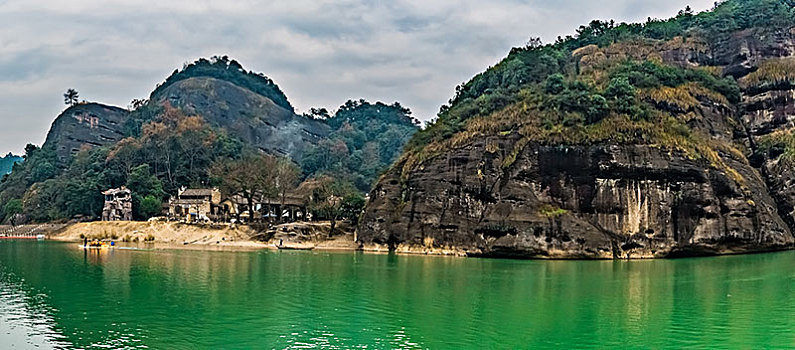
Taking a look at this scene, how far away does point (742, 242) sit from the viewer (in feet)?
176

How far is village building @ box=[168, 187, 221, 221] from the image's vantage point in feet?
273

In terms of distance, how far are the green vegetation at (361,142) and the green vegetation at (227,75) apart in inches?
518

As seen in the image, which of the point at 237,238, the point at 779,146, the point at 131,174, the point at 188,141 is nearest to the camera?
the point at 779,146

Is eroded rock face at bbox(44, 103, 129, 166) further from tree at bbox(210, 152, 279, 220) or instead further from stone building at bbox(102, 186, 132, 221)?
tree at bbox(210, 152, 279, 220)

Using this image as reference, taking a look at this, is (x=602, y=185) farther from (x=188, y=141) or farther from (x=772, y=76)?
(x=188, y=141)

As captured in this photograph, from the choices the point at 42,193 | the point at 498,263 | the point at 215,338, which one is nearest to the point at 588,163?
the point at 498,263

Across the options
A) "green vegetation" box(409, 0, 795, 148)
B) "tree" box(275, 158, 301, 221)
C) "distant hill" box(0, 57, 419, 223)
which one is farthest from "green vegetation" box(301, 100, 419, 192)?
"green vegetation" box(409, 0, 795, 148)

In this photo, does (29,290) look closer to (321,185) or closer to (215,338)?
(215,338)

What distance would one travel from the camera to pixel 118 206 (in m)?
83.8

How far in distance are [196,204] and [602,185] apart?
49.4 m

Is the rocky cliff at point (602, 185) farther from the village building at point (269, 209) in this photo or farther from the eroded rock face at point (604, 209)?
the village building at point (269, 209)

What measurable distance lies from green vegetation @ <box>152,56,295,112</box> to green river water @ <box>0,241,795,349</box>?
421ft

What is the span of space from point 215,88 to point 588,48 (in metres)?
99.9

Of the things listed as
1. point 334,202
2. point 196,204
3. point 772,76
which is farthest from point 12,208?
point 772,76
